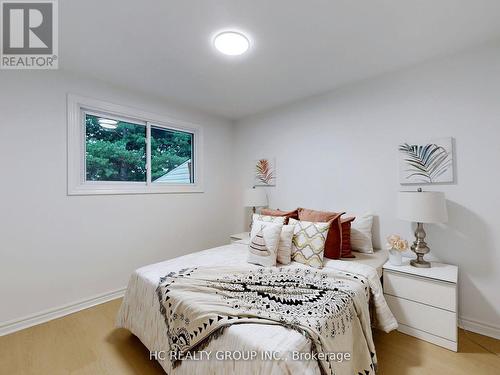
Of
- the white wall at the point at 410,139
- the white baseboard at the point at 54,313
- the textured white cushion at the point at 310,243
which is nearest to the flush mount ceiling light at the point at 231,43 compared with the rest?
the white wall at the point at 410,139

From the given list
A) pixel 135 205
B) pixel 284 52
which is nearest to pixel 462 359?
pixel 284 52

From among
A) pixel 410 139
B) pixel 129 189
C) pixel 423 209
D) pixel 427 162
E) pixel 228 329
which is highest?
pixel 410 139

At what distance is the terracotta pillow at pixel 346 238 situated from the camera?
7.44 feet

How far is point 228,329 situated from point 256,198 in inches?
86.5

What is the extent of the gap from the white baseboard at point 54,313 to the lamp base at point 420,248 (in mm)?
3037

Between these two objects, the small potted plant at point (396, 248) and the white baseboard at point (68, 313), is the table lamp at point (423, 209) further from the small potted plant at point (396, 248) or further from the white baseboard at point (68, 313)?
the white baseboard at point (68, 313)

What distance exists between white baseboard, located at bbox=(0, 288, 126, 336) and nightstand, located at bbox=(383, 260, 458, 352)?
110 inches

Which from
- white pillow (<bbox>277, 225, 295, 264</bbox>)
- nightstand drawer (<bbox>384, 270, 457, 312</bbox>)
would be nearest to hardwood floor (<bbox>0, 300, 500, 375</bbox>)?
nightstand drawer (<bbox>384, 270, 457, 312</bbox>)

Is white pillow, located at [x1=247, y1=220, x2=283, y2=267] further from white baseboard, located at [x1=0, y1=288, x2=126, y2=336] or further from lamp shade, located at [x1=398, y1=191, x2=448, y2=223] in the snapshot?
white baseboard, located at [x1=0, y1=288, x2=126, y2=336]

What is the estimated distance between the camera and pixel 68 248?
7.75ft

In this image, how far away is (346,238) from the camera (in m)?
2.31

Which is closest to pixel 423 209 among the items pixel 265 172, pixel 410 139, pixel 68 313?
pixel 410 139

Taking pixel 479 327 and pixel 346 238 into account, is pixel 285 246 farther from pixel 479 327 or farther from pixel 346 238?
pixel 479 327

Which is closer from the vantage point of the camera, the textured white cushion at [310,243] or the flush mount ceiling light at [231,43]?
the flush mount ceiling light at [231,43]
